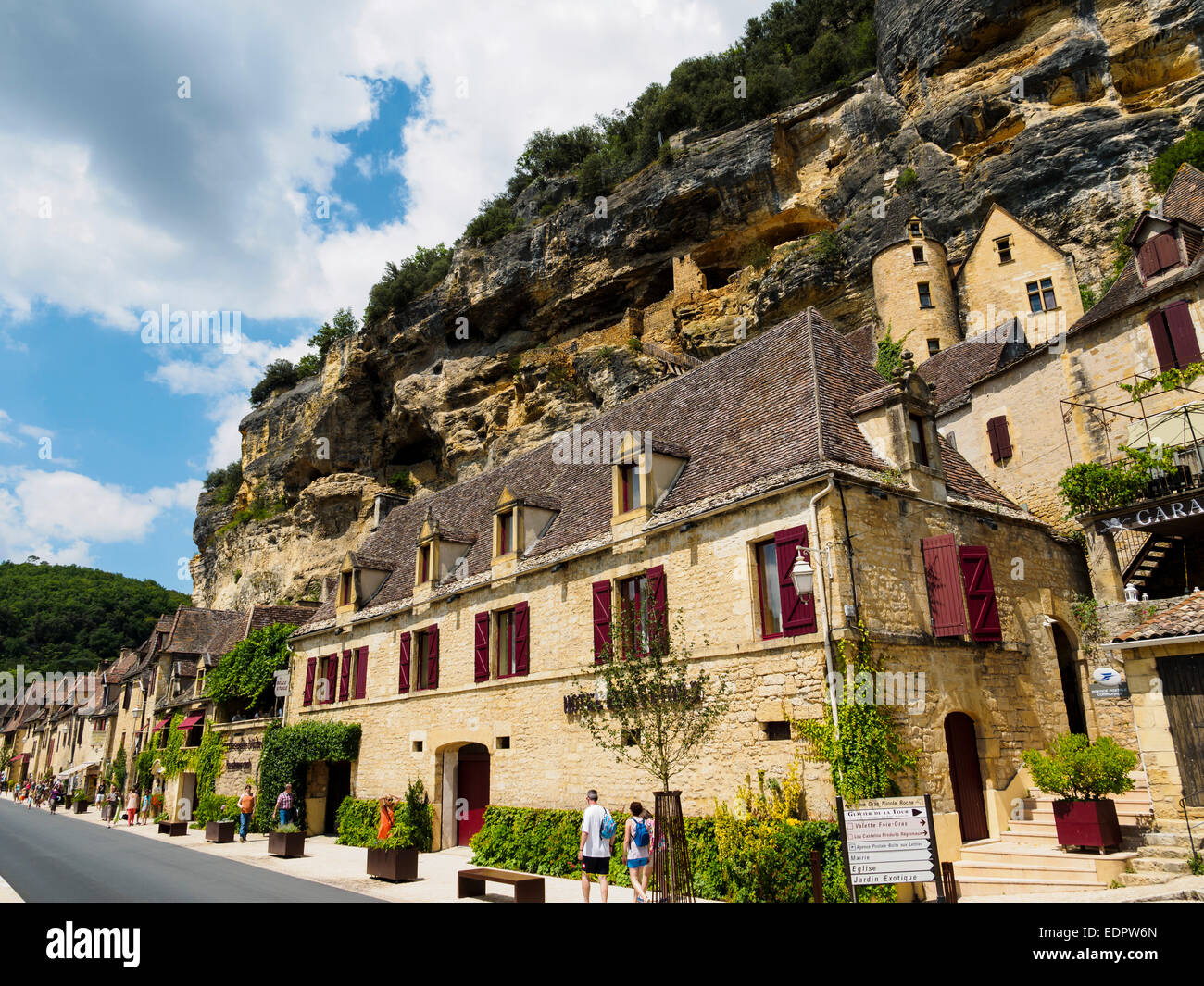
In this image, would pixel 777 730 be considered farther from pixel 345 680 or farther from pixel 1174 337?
pixel 345 680

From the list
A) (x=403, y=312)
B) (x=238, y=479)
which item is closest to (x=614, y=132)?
(x=403, y=312)

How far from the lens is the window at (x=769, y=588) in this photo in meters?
13.0

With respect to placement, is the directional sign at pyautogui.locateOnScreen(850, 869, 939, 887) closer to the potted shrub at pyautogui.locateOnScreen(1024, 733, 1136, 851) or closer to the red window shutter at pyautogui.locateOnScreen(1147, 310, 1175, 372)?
the potted shrub at pyautogui.locateOnScreen(1024, 733, 1136, 851)

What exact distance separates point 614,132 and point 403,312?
19.1m

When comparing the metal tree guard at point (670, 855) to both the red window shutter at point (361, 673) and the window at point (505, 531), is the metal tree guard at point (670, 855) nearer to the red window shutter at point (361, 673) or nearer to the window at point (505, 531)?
the window at point (505, 531)

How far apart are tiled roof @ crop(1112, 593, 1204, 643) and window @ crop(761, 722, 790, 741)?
4.99 meters

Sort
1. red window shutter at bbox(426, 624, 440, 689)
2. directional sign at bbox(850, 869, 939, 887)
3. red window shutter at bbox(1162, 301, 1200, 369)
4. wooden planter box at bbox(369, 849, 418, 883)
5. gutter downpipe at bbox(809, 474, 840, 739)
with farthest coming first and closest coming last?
red window shutter at bbox(426, 624, 440, 689) → red window shutter at bbox(1162, 301, 1200, 369) → wooden planter box at bbox(369, 849, 418, 883) → gutter downpipe at bbox(809, 474, 840, 739) → directional sign at bbox(850, 869, 939, 887)

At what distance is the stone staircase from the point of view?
10312mm

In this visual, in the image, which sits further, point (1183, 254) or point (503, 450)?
point (503, 450)

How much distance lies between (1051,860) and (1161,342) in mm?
13262

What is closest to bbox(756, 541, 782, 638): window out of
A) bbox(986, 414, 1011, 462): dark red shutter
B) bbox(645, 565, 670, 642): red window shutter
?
bbox(645, 565, 670, 642): red window shutter

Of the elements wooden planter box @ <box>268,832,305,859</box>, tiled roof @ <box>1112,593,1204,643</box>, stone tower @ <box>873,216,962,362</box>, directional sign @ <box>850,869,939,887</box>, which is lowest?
wooden planter box @ <box>268,832,305,859</box>

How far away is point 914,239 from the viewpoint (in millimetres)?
33625
